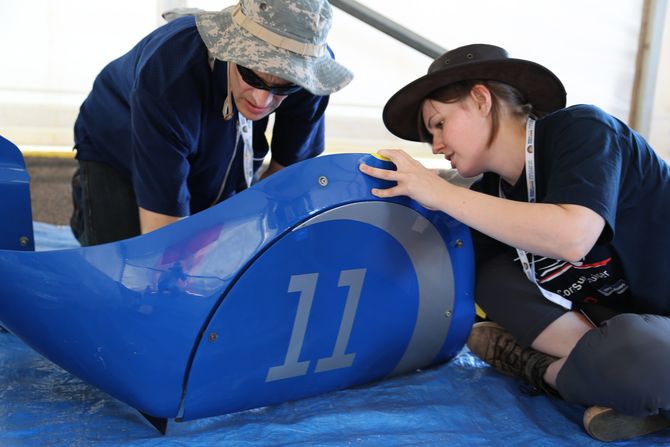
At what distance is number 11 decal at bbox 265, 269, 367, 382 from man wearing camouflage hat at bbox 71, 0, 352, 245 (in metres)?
0.35

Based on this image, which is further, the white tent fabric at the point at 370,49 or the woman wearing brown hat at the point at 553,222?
the white tent fabric at the point at 370,49

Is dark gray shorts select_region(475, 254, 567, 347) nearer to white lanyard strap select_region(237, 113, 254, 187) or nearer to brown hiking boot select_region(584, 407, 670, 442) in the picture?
brown hiking boot select_region(584, 407, 670, 442)

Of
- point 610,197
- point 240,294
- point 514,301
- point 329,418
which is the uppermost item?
point 610,197

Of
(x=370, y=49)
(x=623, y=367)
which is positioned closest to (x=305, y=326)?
(x=623, y=367)

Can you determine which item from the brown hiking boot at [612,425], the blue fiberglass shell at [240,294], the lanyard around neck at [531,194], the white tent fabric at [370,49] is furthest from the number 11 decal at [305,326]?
the white tent fabric at [370,49]

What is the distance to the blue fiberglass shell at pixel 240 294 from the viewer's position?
1.17 metres

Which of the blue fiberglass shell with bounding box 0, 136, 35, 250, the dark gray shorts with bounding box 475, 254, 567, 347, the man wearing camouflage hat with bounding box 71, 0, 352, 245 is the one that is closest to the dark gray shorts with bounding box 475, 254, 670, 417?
the dark gray shorts with bounding box 475, 254, 567, 347

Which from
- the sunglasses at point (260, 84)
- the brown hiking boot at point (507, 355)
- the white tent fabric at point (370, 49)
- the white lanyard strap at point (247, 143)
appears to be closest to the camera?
the sunglasses at point (260, 84)

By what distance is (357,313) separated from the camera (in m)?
1.36

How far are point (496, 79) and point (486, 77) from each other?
0.02 m

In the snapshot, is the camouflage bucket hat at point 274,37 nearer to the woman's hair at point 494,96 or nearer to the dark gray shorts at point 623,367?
the woman's hair at point 494,96

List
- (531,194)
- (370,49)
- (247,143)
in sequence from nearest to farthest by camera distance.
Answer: (531,194) < (247,143) < (370,49)

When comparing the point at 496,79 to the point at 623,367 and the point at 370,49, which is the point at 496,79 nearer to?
the point at 623,367

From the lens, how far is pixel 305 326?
1310 millimetres
